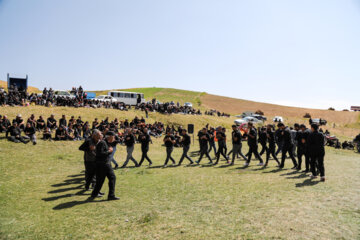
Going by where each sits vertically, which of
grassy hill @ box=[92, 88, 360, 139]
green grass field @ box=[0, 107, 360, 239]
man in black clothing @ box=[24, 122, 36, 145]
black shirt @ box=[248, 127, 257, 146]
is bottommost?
green grass field @ box=[0, 107, 360, 239]

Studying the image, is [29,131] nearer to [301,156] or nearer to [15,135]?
[15,135]

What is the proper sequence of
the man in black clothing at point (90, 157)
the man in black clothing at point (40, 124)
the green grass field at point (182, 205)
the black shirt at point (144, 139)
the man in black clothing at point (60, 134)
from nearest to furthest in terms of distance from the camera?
the green grass field at point (182, 205), the man in black clothing at point (90, 157), the black shirt at point (144, 139), the man in black clothing at point (60, 134), the man in black clothing at point (40, 124)

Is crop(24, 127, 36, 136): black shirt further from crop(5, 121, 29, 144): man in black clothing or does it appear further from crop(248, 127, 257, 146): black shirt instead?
crop(248, 127, 257, 146): black shirt

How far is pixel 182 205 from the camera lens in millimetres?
6527

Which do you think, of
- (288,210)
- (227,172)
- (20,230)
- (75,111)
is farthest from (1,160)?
(75,111)

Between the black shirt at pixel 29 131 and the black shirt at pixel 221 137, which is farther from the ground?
the black shirt at pixel 221 137

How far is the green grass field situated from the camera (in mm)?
4941

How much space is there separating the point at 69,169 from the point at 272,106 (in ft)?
278

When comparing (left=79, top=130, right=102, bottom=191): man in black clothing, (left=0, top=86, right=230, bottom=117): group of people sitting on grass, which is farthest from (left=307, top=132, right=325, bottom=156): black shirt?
(left=0, top=86, right=230, bottom=117): group of people sitting on grass

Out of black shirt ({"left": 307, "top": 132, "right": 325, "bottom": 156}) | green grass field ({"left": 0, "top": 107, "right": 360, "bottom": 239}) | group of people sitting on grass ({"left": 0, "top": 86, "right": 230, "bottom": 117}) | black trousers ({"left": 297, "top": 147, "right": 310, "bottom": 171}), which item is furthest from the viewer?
group of people sitting on grass ({"left": 0, "top": 86, "right": 230, "bottom": 117})

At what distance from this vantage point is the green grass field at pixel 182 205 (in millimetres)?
4941

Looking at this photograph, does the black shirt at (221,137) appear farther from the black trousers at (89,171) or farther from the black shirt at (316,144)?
the black trousers at (89,171)

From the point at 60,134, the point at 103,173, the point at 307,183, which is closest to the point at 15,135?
the point at 60,134

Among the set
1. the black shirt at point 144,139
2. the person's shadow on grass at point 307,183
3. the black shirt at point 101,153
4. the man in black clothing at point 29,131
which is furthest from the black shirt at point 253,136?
the man in black clothing at point 29,131
